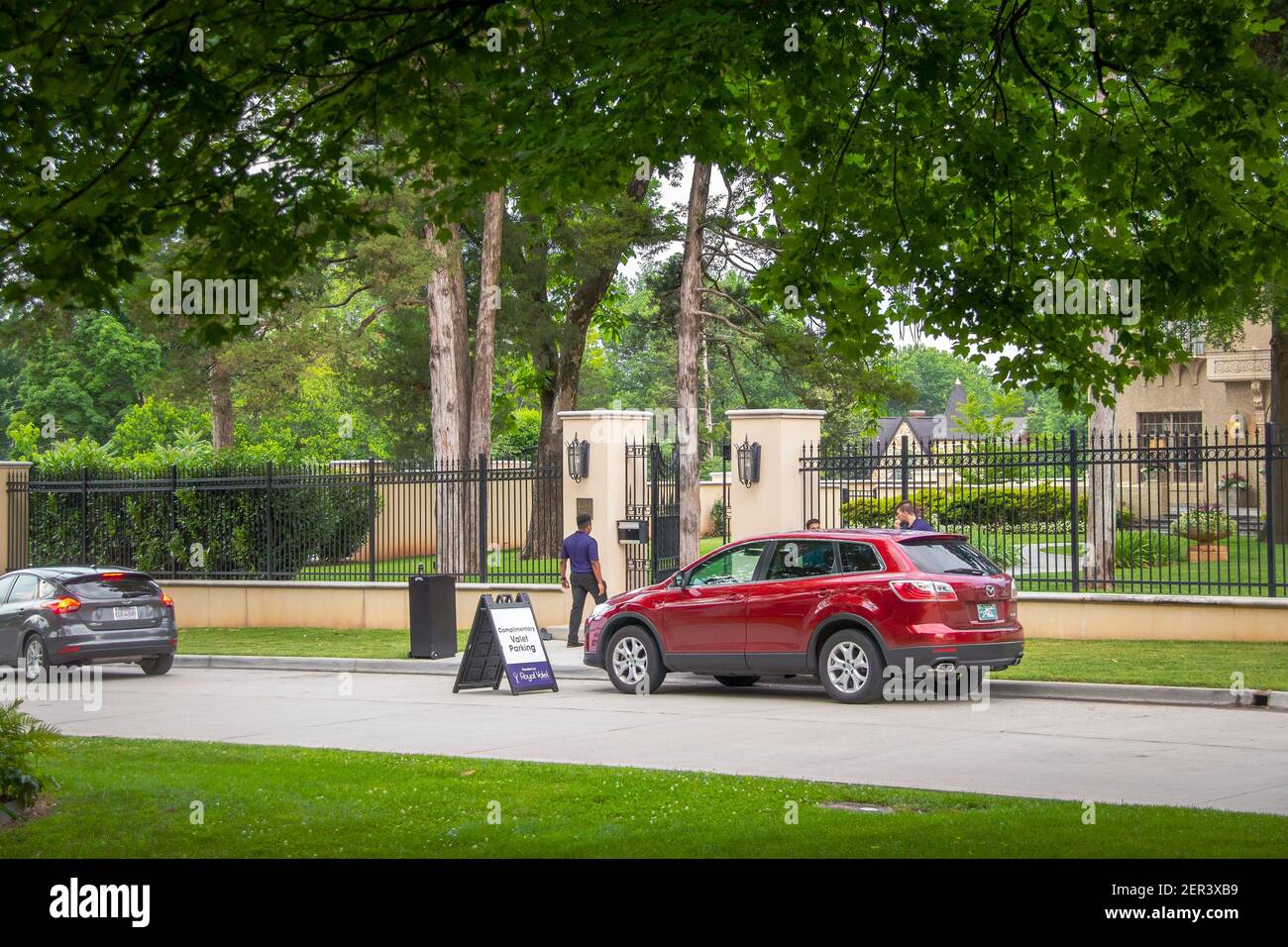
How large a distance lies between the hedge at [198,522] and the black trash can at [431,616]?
526 centimetres

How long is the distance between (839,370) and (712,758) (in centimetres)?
1867

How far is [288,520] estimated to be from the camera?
1064 inches

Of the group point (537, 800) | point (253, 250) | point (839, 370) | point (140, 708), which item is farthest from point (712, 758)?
point (839, 370)

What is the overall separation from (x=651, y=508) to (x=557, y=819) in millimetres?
14287

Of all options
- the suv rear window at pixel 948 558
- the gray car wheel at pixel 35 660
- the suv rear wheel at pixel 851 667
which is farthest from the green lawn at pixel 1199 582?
the gray car wheel at pixel 35 660

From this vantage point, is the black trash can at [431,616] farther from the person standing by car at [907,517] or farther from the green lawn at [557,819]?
the green lawn at [557,819]

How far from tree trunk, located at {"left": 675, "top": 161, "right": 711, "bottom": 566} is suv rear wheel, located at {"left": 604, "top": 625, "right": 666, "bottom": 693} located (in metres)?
9.78

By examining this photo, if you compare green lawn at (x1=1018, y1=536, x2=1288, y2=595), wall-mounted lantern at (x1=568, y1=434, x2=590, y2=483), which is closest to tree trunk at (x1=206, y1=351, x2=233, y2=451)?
wall-mounted lantern at (x1=568, y1=434, x2=590, y2=483)

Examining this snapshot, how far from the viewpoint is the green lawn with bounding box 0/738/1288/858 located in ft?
25.0

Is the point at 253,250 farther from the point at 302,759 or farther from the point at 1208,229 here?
the point at 1208,229

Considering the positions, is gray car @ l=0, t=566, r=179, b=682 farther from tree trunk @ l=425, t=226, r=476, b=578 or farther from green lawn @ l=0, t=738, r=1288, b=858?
tree trunk @ l=425, t=226, r=476, b=578

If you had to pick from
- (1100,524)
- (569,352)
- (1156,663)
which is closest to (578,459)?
(1100,524)

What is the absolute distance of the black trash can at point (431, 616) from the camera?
20.4 metres

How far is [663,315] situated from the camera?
33406 mm
